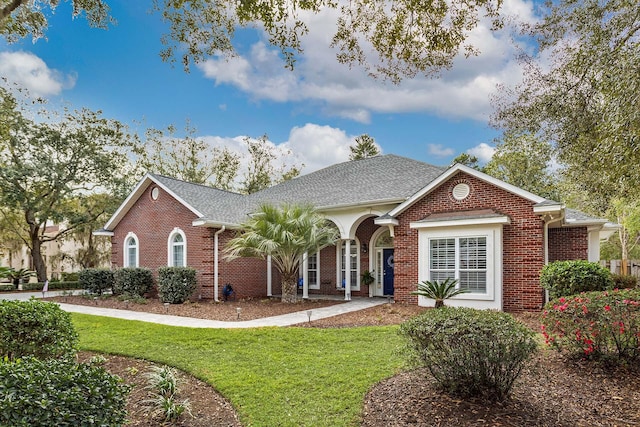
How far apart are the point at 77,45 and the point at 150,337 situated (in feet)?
21.3

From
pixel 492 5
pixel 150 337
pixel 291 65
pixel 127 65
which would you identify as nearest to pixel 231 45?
pixel 291 65

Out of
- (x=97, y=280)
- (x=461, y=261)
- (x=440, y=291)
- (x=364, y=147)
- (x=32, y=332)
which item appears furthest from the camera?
(x=364, y=147)

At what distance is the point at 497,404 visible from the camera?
4.45 m

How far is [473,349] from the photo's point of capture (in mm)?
4367

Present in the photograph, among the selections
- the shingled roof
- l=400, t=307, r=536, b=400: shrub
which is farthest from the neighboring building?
l=400, t=307, r=536, b=400: shrub

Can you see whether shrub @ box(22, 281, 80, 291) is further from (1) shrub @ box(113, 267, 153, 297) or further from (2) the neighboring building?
(2) the neighboring building

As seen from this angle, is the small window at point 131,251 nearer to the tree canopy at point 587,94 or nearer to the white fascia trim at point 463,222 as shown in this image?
the white fascia trim at point 463,222

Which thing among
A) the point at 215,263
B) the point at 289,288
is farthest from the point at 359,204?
the point at 215,263

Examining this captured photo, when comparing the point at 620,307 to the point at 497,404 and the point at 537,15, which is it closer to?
the point at 497,404

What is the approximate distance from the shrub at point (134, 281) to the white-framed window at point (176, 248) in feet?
3.36

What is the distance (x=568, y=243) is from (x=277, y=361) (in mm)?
11000

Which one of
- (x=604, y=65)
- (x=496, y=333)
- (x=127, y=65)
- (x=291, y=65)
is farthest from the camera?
(x=127, y=65)

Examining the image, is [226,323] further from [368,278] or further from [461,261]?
[368,278]

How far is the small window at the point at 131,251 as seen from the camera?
18.5 metres
